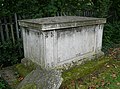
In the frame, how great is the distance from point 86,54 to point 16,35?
217 centimetres

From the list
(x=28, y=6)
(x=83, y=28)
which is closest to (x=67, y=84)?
(x=83, y=28)

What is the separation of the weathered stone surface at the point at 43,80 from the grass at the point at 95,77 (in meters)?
0.57

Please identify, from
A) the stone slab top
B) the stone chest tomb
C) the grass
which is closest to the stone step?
the stone chest tomb

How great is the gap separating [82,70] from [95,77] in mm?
379

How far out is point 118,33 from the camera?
7.66 metres

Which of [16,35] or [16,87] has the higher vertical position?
[16,35]

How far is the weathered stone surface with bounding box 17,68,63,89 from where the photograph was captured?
326cm

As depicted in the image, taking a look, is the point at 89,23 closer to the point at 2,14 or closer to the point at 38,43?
the point at 38,43

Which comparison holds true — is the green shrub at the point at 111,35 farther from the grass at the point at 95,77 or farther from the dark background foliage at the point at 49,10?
the grass at the point at 95,77

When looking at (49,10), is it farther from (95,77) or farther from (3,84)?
(3,84)

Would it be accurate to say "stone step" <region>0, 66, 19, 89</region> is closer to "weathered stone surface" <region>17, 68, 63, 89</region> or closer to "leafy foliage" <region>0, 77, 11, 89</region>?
"leafy foliage" <region>0, 77, 11, 89</region>

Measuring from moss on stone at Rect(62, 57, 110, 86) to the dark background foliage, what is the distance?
164cm

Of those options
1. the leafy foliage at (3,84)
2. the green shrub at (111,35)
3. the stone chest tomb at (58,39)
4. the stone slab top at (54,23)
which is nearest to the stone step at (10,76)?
the leafy foliage at (3,84)

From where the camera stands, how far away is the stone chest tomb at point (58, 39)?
12.4ft
